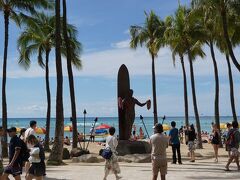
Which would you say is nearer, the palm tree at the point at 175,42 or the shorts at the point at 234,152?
the shorts at the point at 234,152

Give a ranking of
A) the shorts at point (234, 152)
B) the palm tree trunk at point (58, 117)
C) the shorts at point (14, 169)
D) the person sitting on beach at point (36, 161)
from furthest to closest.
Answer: the palm tree trunk at point (58, 117) → the shorts at point (234, 152) → the shorts at point (14, 169) → the person sitting on beach at point (36, 161)

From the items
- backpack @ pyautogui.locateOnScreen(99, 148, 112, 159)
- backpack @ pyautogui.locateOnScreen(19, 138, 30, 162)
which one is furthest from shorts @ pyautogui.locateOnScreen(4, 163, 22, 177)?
backpack @ pyautogui.locateOnScreen(99, 148, 112, 159)

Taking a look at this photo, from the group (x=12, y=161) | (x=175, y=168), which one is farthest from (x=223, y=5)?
(x=12, y=161)

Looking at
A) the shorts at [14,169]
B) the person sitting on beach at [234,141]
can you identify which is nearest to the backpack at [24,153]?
the shorts at [14,169]

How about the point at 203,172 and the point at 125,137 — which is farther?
the point at 125,137

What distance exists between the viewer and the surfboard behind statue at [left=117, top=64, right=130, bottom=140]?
22.2 m

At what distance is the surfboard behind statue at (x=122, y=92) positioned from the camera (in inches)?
873

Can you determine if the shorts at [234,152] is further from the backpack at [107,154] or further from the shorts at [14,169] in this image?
the shorts at [14,169]

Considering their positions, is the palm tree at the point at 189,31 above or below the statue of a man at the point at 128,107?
above

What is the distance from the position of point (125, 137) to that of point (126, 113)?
1.20 meters

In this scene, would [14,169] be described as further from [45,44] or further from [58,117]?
[45,44]

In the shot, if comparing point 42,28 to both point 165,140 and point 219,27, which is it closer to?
point 219,27

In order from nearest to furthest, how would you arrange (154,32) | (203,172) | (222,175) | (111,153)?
(111,153)
(222,175)
(203,172)
(154,32)

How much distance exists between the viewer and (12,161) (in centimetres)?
1021
